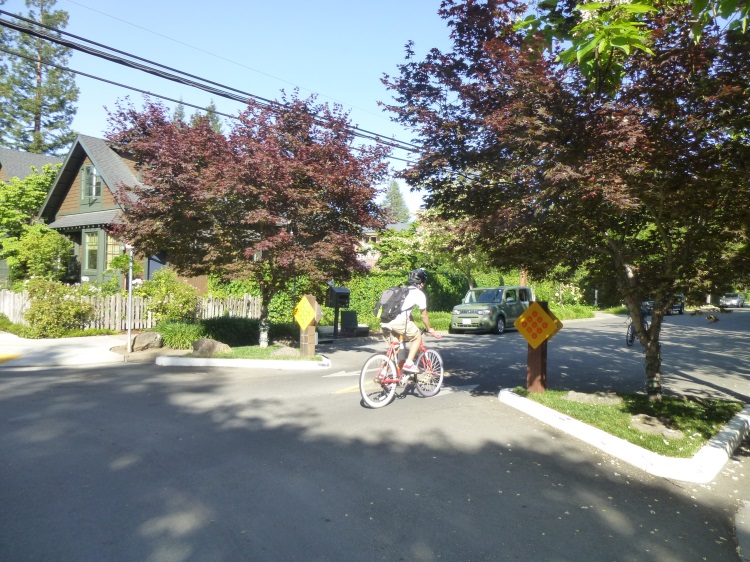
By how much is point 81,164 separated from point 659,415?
1044 inches

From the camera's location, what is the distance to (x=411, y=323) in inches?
309

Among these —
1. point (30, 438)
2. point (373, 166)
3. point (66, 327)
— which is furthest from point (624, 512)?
point (66, 327)

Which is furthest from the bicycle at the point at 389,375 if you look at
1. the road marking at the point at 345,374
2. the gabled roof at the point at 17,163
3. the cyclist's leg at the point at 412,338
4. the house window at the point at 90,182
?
the gabled roof at the point at 17,163

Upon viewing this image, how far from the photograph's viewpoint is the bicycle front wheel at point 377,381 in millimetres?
7414

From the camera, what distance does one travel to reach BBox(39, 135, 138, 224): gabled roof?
24.0 m

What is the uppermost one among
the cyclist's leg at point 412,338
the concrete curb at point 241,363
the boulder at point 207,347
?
the cyclist's leg at point 412,338

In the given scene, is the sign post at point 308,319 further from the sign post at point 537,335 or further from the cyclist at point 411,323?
the sign post at point 537,335

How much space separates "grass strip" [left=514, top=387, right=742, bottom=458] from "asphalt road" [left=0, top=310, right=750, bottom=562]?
44cm

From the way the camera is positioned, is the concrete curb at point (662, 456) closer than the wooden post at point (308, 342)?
Yes

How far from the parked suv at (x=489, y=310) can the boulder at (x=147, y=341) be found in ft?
A: 35.5

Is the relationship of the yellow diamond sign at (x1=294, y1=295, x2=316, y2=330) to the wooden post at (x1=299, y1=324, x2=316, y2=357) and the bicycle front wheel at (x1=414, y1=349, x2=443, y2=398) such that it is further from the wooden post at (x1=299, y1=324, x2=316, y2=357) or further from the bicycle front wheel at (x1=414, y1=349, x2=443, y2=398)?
the bicycle front wheel at (x1=414, y1=349, x2=443, y2=398)

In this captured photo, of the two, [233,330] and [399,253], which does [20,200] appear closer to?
[399,253]

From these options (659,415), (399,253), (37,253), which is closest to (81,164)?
(37,253)

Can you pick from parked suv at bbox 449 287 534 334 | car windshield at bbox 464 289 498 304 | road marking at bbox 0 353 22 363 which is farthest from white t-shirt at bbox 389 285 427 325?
car windshield at bbox 464 289 498 304
